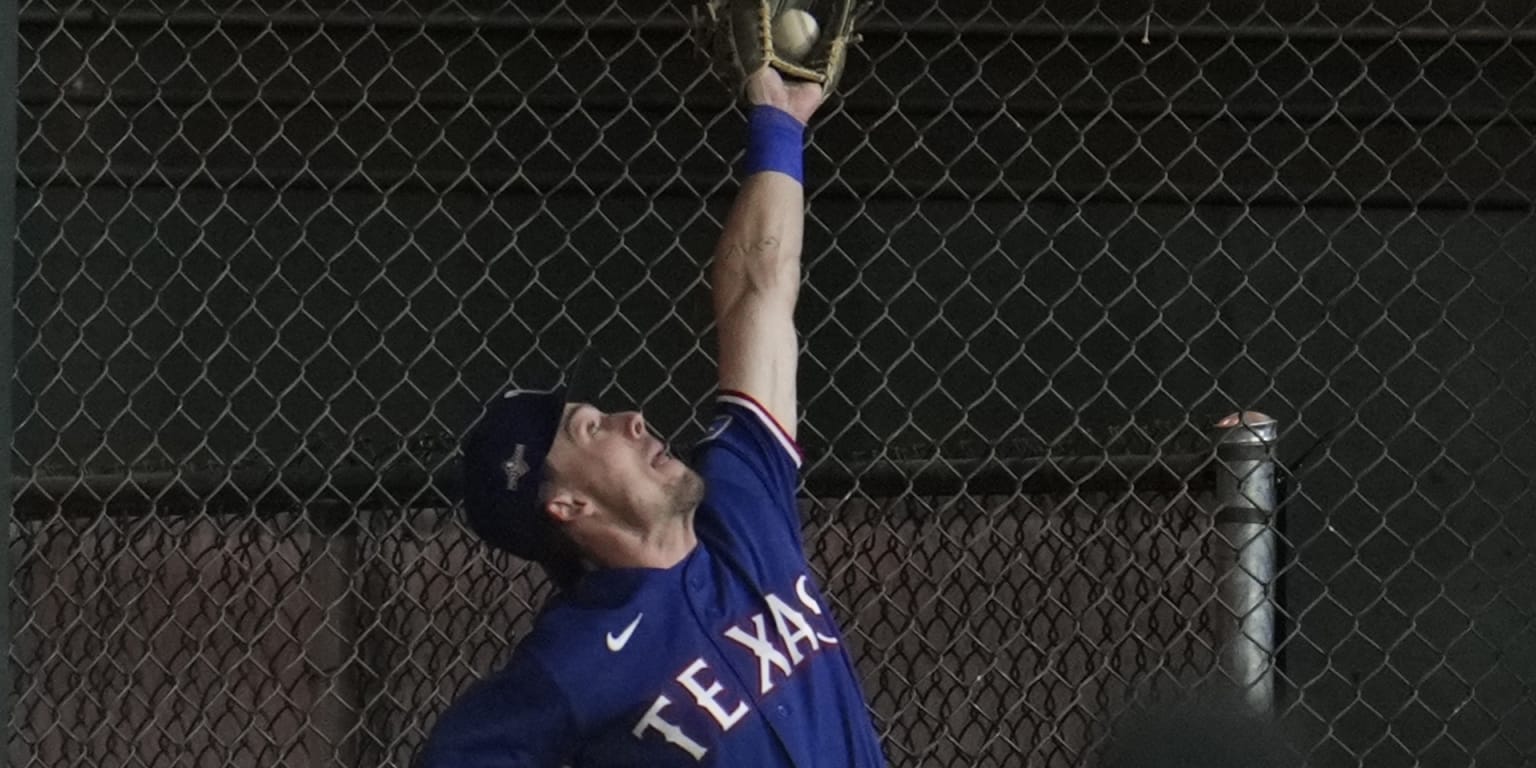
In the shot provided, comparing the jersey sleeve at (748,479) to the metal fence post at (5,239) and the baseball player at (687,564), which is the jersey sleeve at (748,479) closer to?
the baseball player at (687,564)

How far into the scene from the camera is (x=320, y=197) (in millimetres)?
5797

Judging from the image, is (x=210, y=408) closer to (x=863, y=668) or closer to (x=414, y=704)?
(x=414, y=704)

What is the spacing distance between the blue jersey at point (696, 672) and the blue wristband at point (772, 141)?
525mm

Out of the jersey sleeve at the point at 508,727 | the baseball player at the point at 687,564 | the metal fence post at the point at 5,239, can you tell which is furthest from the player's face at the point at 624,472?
the metal fence post at the point at 5,239

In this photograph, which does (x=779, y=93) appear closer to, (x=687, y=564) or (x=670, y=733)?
(x=687, y=564)

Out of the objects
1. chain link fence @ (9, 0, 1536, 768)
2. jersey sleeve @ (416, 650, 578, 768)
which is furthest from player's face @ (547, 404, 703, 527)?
chain link fence @ (9, 0, 1536, 768)

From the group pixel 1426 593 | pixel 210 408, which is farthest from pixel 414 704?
pixel 1426 593

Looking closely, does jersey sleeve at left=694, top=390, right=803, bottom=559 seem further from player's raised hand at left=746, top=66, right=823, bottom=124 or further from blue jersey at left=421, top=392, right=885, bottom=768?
player's raised hand at left=746, top=66, right=823, bottom=124

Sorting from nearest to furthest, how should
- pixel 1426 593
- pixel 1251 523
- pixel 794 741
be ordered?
pixel 794 741
pixel 1251 523
pixel 1426 593

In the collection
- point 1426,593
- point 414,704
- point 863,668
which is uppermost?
point 1426,593

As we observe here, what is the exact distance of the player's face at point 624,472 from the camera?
3.22 meters

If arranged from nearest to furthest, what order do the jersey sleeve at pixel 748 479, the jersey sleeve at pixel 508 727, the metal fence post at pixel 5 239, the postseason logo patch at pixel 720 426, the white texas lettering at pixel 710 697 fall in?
the metal fence post at pixel 5 239, the jersey sleeve at pixel 508 727, the white texas lettering at pixel 710 697, the jersey sleeve at pixel 748 479, the postseason logo patch at pixel 720 426

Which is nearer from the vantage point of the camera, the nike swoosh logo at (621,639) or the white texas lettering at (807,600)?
the nike swoosh logo at (621,639)

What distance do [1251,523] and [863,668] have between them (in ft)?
3.74
